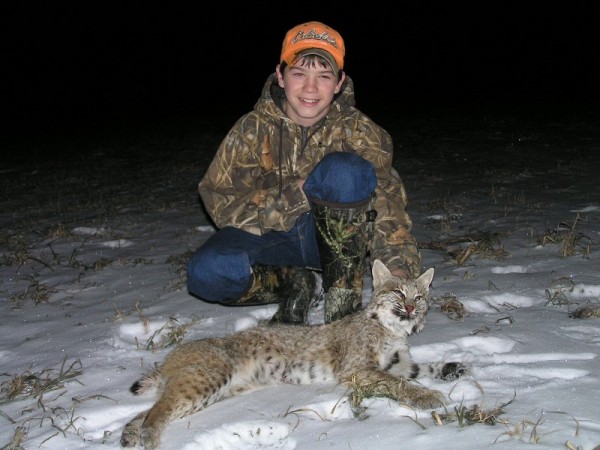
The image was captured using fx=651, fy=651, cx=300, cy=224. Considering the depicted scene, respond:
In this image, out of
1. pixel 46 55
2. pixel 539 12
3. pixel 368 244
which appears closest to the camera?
pixel 368 244

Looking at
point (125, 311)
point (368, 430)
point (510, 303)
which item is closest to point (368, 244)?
point (510, 303)

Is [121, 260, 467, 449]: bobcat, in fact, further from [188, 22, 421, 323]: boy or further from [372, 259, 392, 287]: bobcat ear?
[188, 22, 421, 323]: boy

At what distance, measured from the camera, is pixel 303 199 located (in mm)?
4801

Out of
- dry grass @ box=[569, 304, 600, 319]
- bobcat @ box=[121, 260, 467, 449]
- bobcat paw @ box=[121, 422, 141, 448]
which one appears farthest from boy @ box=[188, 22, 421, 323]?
bobcat paw @ box=[121, 422, 141, 448]

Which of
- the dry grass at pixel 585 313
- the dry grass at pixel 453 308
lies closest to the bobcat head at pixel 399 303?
the dry grass at pixel 453 308

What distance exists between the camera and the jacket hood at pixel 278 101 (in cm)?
515

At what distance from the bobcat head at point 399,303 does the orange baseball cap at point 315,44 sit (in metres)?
1.58

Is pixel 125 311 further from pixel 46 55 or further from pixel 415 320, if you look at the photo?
pixel 46 55

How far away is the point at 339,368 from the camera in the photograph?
13.8 feet

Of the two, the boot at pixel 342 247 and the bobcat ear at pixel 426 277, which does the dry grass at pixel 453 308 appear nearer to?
the bobcat ear at pixel 426 277

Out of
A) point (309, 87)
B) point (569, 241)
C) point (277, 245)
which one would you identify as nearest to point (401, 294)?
point (277, 245)

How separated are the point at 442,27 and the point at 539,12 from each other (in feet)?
29.3

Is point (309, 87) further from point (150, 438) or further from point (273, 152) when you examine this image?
point (150, 438)

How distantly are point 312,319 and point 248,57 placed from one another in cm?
4744
